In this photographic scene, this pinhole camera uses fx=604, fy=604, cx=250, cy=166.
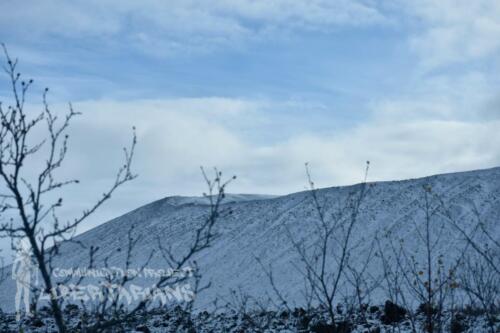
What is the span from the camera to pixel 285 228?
99.9 ft

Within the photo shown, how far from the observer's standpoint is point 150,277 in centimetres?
2922

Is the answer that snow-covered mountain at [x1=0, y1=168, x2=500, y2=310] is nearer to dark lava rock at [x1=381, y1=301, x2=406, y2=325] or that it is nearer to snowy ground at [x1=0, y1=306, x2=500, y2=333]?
snowy ground at [x1=0, y1=306, x2=500, y2=333]

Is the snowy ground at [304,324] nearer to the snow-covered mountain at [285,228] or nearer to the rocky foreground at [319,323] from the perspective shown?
the rocky foreground at [319,323]

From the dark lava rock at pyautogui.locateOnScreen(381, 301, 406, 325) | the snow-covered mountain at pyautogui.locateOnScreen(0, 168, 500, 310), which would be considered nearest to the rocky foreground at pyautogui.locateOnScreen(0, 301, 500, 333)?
the dark lava rock at pyautogui.locateOnScreen(381, 301, 406, 325)

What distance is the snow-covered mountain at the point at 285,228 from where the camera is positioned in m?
27.1

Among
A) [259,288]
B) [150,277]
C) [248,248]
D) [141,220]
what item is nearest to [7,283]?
[141,220]

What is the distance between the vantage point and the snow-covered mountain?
2706 centimetres

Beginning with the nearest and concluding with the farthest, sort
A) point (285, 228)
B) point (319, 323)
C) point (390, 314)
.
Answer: point (319, 323) < point (390, 314) < point (285, 228)

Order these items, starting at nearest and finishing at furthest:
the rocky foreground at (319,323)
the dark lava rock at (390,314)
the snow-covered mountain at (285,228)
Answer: the rocky foreground at (319,323) < the dark lava rock at (390,314) < the snow-covered mountain at (285,228)

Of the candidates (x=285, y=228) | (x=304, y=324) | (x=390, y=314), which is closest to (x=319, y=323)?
(x=304, y=324)

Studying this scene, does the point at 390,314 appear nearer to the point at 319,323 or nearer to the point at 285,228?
the point at 319,323

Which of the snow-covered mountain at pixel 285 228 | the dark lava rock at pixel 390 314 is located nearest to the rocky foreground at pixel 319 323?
the dark lava rock at pixel 390 314

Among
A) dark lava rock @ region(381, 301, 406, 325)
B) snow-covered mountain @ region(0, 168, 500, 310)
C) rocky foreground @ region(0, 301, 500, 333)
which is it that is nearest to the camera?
rocky foreground @ region(0, 301, 500, 333)

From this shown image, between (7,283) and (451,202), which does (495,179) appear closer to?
(451,202)
